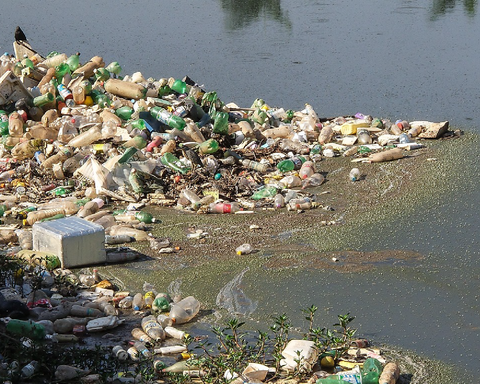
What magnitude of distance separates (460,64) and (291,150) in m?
6.85

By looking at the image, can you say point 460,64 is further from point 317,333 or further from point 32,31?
point 317,333

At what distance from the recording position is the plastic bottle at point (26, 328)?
4.82m

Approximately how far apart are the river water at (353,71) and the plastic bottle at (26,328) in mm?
1758

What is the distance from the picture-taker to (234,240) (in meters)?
7.12

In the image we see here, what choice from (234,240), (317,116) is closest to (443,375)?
(234,240)

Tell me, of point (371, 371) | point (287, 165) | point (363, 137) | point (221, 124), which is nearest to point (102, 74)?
point (221, 124)

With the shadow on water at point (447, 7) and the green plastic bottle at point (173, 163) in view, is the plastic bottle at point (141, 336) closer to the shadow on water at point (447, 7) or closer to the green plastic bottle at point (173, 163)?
the green plastic bottle at point (173, 163)

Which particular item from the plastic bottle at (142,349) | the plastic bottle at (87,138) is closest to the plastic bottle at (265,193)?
the plastic bottle at (87,138)

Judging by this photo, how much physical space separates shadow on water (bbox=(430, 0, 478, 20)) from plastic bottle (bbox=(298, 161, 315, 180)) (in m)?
12.5

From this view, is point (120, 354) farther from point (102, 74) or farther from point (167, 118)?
point (102, 74)

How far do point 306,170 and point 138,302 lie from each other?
350 cm

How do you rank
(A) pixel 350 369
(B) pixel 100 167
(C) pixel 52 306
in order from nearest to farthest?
(A) pixel 350 369
(C) pixel 52 306
(B) pixel 100 167

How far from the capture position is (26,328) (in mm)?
4879

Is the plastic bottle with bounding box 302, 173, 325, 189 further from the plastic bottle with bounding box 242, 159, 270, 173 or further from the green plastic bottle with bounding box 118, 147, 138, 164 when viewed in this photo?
the green plastic bottle with bounding box 118, 147, 138, 164
